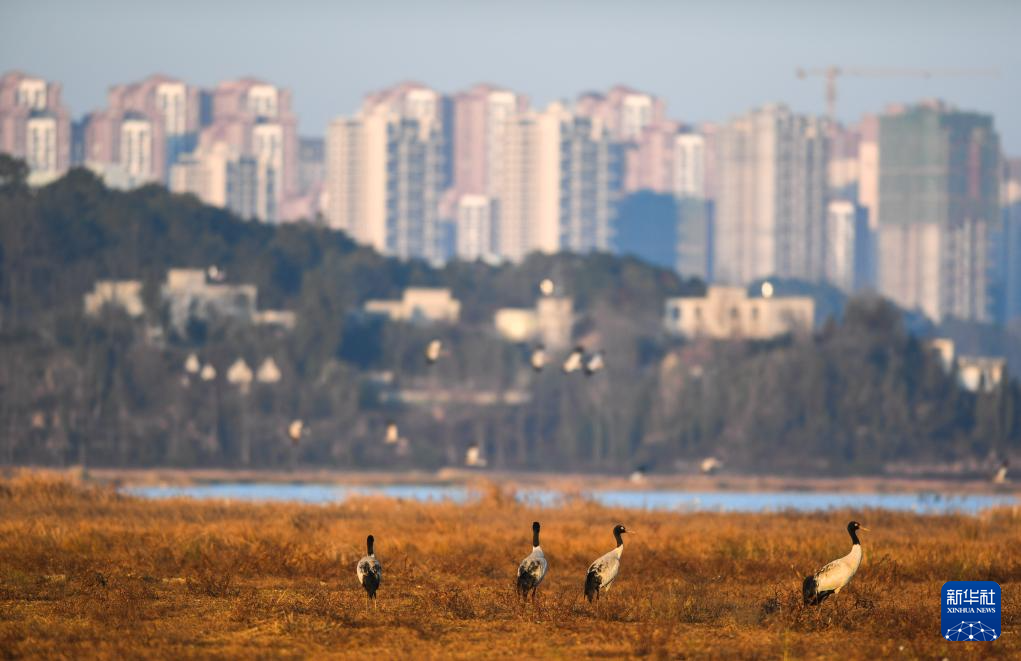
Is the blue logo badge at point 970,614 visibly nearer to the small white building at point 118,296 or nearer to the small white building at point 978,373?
the small white building at point 978,373

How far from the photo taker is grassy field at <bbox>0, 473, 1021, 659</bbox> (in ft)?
89.5

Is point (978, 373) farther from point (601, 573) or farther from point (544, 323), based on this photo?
point (601, 573)

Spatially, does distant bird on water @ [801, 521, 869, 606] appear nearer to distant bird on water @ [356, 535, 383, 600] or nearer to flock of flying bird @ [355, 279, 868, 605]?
flock of flying bird @ [355, 279, 868, 605]

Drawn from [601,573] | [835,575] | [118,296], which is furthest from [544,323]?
[835,575]

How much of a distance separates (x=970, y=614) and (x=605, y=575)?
15.4 feet

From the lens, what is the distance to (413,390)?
155 metres

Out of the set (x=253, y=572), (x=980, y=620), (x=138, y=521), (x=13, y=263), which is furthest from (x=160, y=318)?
(x=980, y=620)

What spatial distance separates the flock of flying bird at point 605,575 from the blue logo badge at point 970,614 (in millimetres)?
1308

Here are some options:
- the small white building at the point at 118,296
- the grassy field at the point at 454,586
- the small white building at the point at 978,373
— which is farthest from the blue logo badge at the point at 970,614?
the small white building at the point at 118,296

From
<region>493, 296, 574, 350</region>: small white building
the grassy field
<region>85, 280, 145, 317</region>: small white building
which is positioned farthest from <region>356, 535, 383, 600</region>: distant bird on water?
<region>493, 296, 574, 350</region>: small white building

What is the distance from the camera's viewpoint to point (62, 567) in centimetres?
3491

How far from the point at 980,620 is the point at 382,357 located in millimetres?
132384

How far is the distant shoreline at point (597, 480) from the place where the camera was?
125938 mm

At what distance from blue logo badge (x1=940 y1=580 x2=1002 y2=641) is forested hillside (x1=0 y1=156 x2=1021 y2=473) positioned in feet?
339
